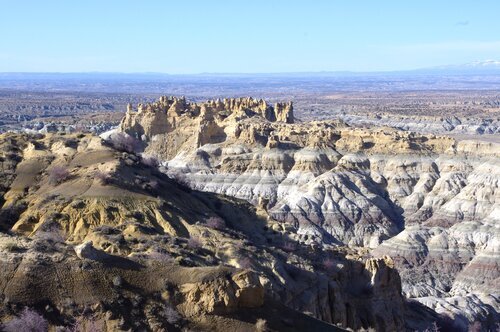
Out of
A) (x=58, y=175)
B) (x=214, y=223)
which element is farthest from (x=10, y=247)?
(x=58, y=175)

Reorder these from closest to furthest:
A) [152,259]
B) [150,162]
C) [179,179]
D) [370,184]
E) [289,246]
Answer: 1. [152,259]
2. [289,246]
3. [179,179]
4. [150,162]
5. [370,184]

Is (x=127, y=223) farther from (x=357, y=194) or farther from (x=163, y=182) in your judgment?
(x=357, y=194)

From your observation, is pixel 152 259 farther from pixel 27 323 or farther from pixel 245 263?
pixel 245 263

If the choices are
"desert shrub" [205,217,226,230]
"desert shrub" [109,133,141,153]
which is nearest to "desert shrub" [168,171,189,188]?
"desert shrub" [109,133,141,153]

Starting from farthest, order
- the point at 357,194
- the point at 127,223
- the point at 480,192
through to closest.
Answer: the point at 357,194 → the point at 480,192 → the point at 127,223

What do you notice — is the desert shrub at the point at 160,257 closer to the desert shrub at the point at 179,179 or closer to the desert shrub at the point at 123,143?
the desert shrub at the point at 123,143

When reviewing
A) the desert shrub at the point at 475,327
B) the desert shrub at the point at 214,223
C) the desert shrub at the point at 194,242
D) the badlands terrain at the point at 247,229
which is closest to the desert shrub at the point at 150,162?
the badlands terrain at the point at 247,229

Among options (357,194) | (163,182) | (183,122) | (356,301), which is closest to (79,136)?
(163,182)
